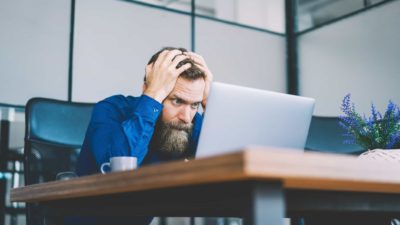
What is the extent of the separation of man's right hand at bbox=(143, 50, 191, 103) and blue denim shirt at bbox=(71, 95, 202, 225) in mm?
37

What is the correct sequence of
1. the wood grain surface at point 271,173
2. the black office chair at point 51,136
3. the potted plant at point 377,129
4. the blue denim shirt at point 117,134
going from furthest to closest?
the black office chair at point 51,136, the blue denim shirt at point 117,134, the potted plant at point 377,129, the wood grain surface at point 271,173

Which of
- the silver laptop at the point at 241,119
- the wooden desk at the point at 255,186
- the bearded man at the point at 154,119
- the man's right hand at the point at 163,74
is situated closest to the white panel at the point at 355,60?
the bearded man at the point at 154,119

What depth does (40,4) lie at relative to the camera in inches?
122

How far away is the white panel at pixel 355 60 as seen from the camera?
Result: 3498 millimetres

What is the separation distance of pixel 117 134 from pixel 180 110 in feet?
1.16

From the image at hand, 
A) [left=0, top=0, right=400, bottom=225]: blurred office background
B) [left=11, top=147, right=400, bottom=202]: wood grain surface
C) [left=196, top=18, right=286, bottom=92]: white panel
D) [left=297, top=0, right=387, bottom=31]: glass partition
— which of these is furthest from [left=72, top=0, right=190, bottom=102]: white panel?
[left=11, top=147, right=400, bottom=202]: wood grain surface

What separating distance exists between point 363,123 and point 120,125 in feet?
2.55

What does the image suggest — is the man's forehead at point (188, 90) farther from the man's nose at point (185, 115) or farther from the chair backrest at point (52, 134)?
the chair backrest at point (52, 134)

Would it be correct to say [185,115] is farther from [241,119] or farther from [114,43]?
[114,43]

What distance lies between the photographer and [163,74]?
6.01 ft

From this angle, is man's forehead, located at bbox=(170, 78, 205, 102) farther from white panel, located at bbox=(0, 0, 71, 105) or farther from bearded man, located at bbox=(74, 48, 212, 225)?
white panel, located at bbox=(0, 0, 71, 105)

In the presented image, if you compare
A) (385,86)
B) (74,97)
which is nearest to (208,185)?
(74,97)

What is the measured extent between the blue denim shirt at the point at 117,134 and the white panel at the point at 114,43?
4.48 ft

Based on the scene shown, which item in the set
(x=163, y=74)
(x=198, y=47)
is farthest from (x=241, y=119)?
(x=198, y=47)
